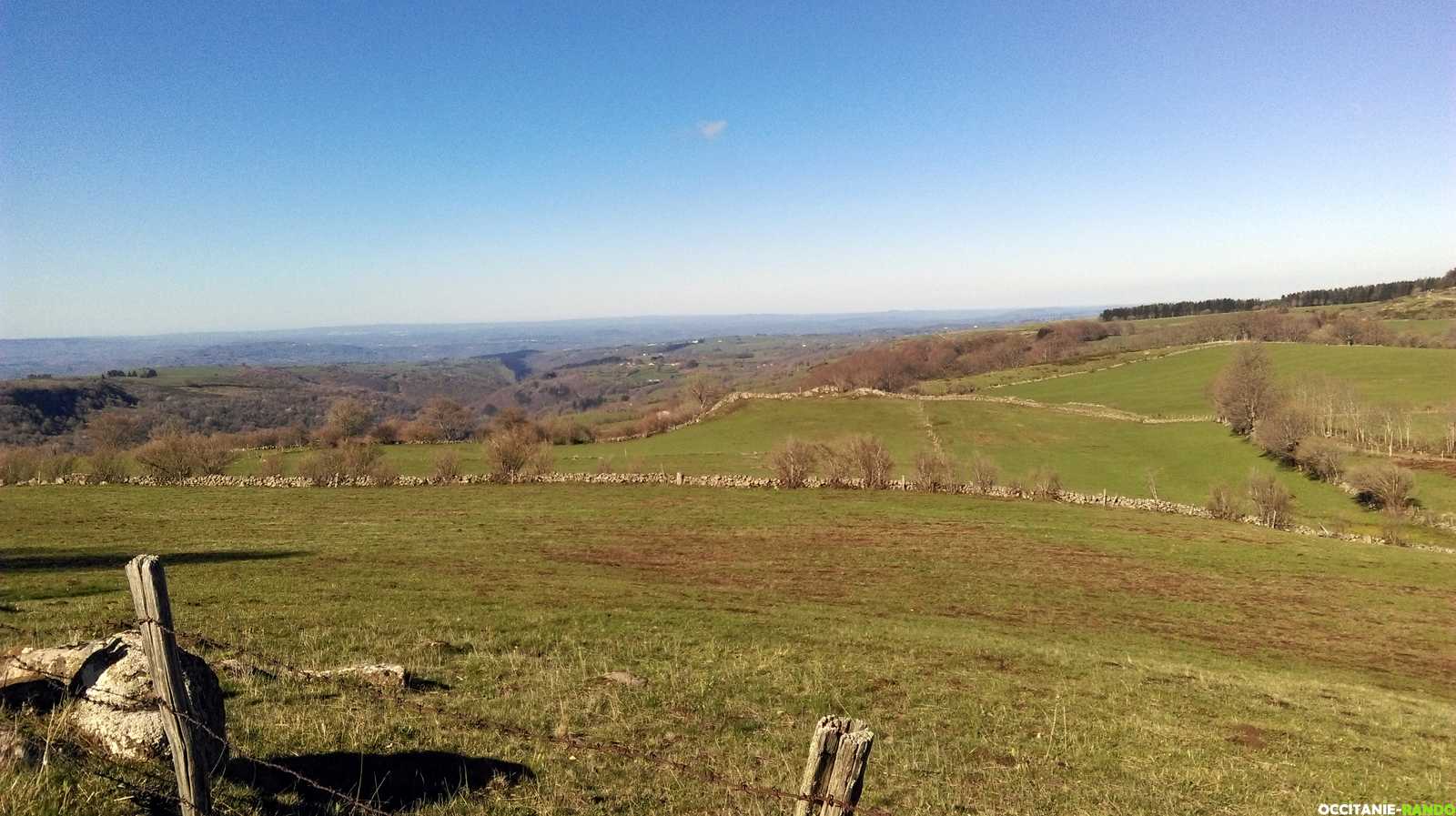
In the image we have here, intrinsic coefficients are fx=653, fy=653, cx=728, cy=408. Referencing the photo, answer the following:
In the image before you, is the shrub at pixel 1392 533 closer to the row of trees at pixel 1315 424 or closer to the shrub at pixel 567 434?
the row of trees at pixel 1315 424

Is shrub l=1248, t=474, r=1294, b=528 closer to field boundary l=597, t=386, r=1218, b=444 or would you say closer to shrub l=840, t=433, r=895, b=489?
shrub l=840, t=433, r=895, b=489

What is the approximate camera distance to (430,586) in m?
20.4

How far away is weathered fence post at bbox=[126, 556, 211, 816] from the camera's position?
179 inches

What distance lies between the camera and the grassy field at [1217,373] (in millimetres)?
77000

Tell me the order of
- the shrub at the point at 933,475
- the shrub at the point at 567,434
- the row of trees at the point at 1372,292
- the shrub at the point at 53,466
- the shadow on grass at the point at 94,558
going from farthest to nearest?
the row of trees at the point at 1372,292, the shrub at the point at 567,434, the shrub at the point at 933,475, the shrub at the point at 53,466, the shadow on grass at the point at 94,558

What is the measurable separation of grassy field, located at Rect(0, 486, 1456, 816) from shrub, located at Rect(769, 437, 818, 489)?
13041 mm

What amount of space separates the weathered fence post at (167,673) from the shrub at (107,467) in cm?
5877

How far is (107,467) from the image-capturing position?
48.0 m

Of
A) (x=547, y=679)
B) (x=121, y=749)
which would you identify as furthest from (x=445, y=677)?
(x=121, y=749)

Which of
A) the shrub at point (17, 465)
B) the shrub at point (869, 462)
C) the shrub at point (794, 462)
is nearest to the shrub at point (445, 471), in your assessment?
the shrub at point (794, 462)

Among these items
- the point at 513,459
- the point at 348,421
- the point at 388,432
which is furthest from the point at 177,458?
the point at 388,432

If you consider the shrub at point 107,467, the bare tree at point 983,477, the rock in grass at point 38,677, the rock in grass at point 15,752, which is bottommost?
the bare tree at point 983,477

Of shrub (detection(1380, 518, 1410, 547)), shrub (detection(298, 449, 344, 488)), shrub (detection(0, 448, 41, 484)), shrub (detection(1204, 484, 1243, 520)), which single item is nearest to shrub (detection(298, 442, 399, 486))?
shrub (detection(298, 449, 344, 488))

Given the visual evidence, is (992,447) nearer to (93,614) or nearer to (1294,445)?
(1294,445)
